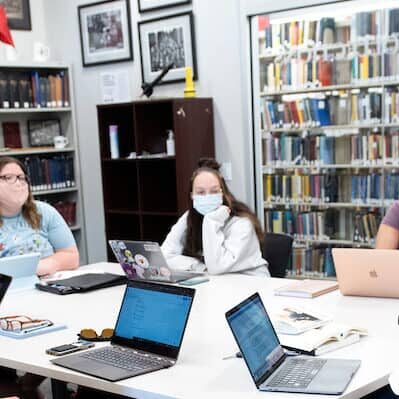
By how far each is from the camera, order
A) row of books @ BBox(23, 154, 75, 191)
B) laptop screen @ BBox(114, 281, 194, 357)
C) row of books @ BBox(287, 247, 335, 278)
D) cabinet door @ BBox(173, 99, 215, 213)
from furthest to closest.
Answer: row of books @ BBox(23, 154, 75, 191)
row of books @ BBox(287, 247, 335, 278)
cabinet door @ BBox(173, 99, 215, 213)
laptop screen @ BBox(114, 281, 194, 357)

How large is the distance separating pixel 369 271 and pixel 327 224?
2.44 m

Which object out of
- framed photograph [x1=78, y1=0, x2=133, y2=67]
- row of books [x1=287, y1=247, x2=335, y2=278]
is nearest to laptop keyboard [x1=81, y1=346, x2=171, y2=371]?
row of books [x1=287, y1=247, x2=335, y2=278]

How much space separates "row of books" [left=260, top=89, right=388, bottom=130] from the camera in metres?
4.83

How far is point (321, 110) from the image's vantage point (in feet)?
16.6

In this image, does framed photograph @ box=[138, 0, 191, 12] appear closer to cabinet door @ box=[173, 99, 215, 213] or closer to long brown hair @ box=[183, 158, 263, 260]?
cabinet door @ box=[173, 99, 215, 213]

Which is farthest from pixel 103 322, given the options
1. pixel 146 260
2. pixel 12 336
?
pixel 146 260

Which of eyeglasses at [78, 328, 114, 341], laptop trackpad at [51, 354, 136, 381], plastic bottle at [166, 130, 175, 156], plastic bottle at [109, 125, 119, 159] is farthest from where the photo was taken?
plastic bottle at [109, 125, 119, 159]

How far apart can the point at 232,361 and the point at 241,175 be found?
3.07 m

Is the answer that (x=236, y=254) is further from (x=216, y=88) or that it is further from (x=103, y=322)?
(x=216, y=88)

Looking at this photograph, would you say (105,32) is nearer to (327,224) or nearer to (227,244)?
(327,224)

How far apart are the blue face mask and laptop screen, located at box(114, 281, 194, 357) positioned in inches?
52.0

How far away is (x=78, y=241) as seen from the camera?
6215 mm

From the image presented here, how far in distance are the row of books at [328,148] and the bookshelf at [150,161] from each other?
0.47 meters

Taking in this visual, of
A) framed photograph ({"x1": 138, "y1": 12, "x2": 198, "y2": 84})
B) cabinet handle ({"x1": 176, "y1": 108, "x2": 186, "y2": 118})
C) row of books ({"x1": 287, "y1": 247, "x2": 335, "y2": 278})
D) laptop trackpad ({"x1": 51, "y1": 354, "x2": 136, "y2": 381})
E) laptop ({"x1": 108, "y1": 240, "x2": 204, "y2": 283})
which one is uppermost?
framed photograph ({"x1": 138, "y1": 12, "x2": 198, "y2": 84})
